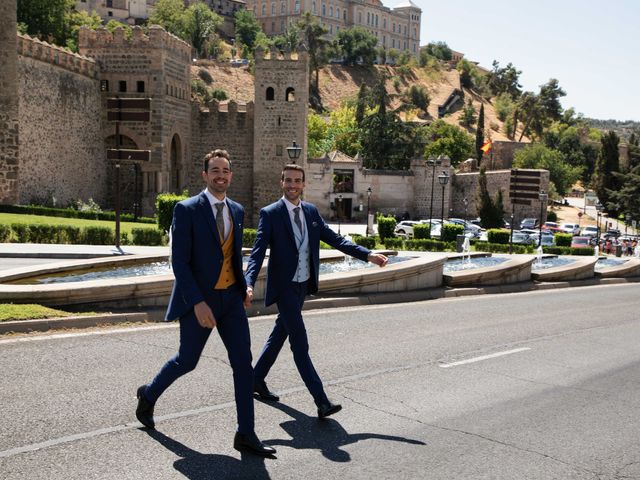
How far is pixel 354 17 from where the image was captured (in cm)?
16462

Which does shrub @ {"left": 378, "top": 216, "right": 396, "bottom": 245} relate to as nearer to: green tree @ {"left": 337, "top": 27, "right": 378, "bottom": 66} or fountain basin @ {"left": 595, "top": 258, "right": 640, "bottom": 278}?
fountain basin @ {"left": 595, "top": 258, "right": 640, "bottom": 278}

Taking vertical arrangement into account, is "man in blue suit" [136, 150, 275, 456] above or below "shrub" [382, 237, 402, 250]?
above

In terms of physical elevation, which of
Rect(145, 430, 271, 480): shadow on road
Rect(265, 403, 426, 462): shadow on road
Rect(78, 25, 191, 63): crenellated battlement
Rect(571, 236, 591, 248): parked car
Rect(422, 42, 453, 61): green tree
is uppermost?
Rect(422, 42, 453, 61): green tree

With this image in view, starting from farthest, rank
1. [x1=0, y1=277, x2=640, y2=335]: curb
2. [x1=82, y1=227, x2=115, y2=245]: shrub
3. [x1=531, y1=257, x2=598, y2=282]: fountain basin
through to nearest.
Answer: [x1=82, y1=227, x2=115, y2=245]: shrub, [x1=531, y1=257, x2=598, y2=282]: fountain basin, [x1=0, y1=277, x2=640, y2=335]: curb

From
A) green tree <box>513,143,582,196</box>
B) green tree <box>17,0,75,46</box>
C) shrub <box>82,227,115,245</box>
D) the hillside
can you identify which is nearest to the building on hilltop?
the hillside

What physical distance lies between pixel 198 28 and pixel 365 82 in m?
29.7

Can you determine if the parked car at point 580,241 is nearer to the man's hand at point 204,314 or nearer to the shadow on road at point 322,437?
the shadow on road at point 322,437

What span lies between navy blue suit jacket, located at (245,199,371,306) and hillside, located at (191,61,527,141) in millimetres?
102153

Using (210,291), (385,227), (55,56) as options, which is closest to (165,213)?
(385,227)

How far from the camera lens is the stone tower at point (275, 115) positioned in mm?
45875

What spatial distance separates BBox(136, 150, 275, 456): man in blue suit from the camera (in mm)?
5648

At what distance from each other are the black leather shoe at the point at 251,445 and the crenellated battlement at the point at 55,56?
31.0 m

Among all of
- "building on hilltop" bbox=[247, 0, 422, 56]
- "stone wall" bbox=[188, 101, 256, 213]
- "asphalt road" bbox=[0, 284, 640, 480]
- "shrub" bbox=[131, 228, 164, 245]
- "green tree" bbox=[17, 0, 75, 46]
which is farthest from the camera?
"building on hilltop" bbox=[247, 0, 422, 56]

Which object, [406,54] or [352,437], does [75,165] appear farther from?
[406,54]
